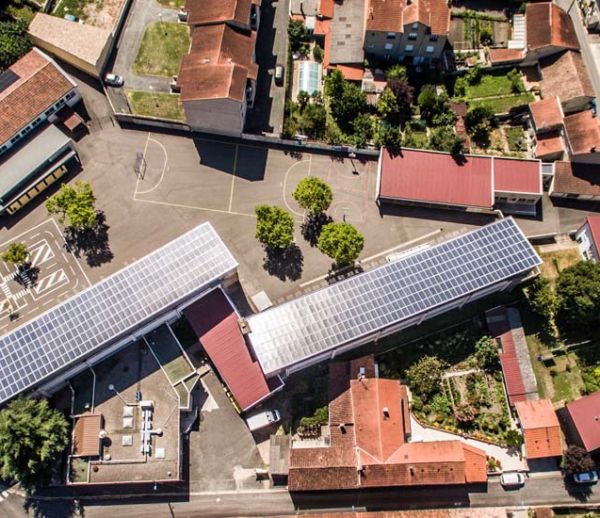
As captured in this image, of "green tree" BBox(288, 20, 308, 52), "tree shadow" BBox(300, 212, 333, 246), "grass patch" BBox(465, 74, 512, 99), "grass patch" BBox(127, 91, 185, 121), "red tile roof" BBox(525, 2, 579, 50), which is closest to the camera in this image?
"tree shadow" BBox(300, 212, 333, 246)

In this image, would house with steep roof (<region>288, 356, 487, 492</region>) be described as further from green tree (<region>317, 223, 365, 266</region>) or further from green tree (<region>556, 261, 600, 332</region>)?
green tree (<region>556, 261, 600, 332</region>)

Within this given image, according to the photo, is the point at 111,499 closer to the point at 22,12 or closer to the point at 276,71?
the point at 276,71

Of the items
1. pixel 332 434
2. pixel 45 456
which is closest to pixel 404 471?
pixel 332 434

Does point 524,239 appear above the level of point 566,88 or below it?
below

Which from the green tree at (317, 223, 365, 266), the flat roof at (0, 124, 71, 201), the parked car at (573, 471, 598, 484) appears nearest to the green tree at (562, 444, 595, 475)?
the parked car at (573, 471, 598, 484)

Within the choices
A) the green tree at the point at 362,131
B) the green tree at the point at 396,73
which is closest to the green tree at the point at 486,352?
the green tree at the point at 362,131

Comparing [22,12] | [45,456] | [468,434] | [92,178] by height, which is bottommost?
Result: [468,434]

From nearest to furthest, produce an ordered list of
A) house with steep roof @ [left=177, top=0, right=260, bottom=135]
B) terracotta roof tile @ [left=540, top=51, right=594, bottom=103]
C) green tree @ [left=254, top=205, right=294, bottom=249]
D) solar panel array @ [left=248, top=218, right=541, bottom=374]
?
solar panel array @ [left=248, top=218, right=541, bottom=374]
green tree @ [left=254, top=205, right=294, bottom=249]
house with steep roof @ [left=177, top=0, right=260, bottom=135]
terracotta roof tile @ [left=540, top=51, right=594, bottom=103]
